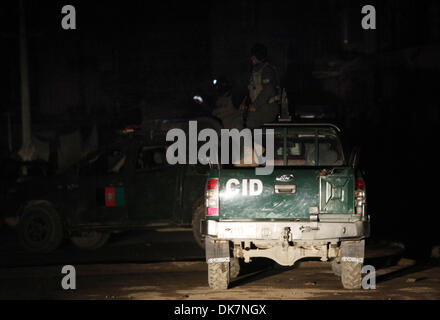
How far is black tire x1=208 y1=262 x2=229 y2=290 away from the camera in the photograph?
8844mm

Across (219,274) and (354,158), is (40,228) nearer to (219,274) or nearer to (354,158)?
(219,274)

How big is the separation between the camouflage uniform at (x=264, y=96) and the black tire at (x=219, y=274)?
2650 millimetres

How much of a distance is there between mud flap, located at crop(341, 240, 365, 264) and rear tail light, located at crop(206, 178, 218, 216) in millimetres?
1554

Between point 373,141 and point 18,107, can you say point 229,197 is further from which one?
point 18,107

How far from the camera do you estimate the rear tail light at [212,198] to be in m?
8.68

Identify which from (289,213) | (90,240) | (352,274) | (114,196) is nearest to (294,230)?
(289,213)

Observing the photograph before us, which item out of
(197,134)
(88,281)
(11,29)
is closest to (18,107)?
(11,29)

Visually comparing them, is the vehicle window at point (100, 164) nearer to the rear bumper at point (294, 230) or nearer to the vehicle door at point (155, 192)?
the vehicle door at point (155, 192)

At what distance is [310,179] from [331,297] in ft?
→ 4.41

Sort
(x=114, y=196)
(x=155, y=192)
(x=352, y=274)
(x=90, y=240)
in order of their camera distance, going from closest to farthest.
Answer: (x=352, y=274) → (x=155, y=192) → (x=114, y=196) → (x=90, y=240)

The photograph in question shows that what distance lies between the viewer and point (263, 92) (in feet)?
35.6

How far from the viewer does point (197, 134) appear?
12.3 metres

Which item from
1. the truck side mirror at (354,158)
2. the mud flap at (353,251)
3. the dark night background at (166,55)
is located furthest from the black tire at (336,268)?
the dark night background at (166,55)

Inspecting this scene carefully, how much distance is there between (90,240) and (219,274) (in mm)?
4577
